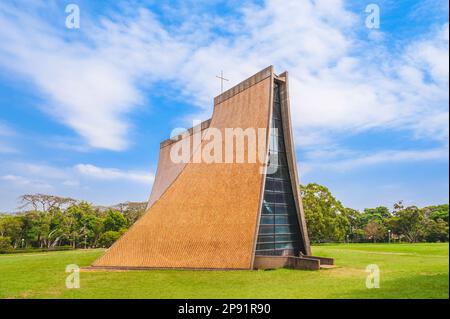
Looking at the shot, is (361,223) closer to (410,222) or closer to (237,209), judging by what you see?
(410,222)

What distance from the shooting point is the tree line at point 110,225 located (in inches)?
1442

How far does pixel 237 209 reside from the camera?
16188 mm

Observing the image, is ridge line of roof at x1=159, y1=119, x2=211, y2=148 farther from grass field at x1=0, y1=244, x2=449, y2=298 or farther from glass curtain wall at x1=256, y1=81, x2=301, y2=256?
grass field at x1=0, y1=244, x2=449, y2=298

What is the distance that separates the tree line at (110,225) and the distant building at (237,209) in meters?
20.3

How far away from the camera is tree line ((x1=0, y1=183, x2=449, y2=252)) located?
36.6 meters

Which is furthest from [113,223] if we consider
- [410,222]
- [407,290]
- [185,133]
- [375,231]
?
[410,222]

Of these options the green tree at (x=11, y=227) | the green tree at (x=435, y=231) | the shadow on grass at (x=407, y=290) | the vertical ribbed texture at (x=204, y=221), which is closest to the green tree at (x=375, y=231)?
the green tree at (x=435, y=231)

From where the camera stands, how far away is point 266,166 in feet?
55.0

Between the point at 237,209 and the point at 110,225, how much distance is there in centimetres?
2881
